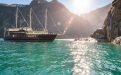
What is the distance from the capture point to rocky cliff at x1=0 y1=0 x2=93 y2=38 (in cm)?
16030

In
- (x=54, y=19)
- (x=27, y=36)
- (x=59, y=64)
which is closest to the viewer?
(x=59, y=64)

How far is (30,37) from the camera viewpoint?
61.8m

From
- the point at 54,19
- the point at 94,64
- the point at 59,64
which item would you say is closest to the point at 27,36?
the point at 59,64

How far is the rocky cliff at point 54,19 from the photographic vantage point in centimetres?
16030

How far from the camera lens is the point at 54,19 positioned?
17600 cm

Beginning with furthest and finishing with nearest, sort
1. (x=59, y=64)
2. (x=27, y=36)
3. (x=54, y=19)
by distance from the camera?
(x=54, y=19), (x=27, y=36), (x=59, y=64)

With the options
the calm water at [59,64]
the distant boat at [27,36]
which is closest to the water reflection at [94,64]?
the calm water at [59,64]

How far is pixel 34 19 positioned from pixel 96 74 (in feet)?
545

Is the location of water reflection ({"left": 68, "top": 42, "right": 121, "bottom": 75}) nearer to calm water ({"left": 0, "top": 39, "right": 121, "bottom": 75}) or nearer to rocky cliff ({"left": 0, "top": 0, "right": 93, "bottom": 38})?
calm water ({"left": 0, "top": 39, "right": 121, "bottom": 75})

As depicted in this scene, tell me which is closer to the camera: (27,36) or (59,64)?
(59,64)

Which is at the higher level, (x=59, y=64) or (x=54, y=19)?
(x=54, y=19)

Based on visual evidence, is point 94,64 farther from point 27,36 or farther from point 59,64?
point 27,36

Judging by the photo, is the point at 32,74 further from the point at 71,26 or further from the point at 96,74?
the point at 71,26

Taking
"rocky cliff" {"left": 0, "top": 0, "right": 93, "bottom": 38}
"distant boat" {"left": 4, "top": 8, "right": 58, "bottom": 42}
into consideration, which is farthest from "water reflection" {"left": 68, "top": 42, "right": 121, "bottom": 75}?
"rocky cliff" {"left": 0, "top": 0, "right": 93, "bottom": 38}
